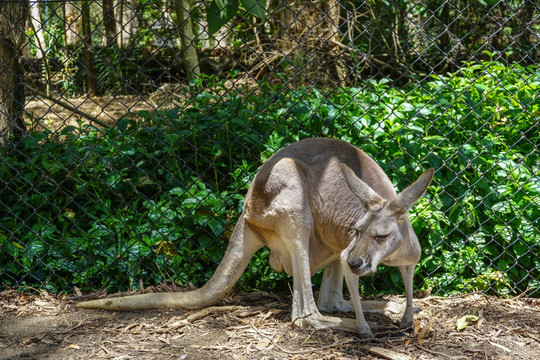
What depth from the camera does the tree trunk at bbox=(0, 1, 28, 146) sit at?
382cm

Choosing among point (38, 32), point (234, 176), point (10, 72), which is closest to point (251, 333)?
point (234, 176)

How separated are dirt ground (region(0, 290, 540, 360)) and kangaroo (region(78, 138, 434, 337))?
0.28ft

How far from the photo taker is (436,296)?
3561mm

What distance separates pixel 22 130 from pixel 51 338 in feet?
5.17

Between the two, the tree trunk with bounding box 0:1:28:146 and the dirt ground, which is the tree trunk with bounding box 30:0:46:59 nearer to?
the tree trunk with bounding box 0:1:28:146

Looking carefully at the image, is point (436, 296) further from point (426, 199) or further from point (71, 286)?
point (71, 286)

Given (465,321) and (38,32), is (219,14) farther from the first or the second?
(38,32)

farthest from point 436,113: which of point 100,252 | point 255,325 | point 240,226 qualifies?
point 100,252

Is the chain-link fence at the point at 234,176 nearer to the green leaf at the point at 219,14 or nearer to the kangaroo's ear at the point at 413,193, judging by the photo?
the green leaf at the point at 219,14

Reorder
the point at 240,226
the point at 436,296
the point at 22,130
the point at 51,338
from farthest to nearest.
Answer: the point at 22,130 → the point at 436,296 → the point at 240,226 → the point at 51,338

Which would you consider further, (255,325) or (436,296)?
(436,296)

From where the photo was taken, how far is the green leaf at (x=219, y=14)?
9.77 feet

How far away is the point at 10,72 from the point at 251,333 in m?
2.29

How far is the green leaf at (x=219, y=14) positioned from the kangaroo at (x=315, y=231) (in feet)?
2.46
